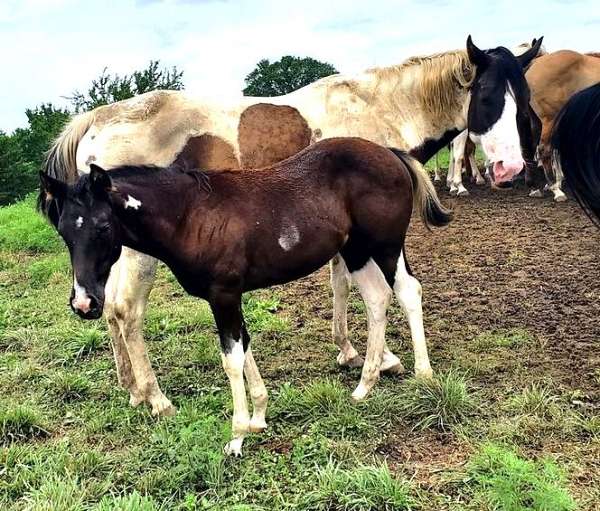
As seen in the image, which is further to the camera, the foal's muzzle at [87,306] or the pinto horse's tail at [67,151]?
the pinto horse's tail at [67,151]

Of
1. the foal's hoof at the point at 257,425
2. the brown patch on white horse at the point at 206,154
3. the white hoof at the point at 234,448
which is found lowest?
the foal's hoof at the point at 257,425

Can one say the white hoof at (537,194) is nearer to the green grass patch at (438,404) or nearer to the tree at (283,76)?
the green grass patch at (438,404)

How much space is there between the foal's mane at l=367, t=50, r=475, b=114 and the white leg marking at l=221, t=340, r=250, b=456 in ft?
8.47

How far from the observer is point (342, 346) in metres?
4.61

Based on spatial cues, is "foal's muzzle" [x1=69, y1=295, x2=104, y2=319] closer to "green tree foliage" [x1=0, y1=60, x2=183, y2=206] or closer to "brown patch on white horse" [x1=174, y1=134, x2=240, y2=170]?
"brown patch on white horse" [x1=174, y1=134, x2=240, y2=170]

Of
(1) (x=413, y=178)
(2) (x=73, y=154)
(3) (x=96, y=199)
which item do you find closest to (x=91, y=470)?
(3) (x=96, y=199)

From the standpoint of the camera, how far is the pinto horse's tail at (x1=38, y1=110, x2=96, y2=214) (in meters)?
4.39

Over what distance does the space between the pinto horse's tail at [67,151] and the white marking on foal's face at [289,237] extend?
1.80 metres

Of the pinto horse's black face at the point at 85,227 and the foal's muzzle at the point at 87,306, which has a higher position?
the pinto horse's black face at the point at 85,227

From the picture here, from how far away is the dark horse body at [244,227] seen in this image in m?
3.08

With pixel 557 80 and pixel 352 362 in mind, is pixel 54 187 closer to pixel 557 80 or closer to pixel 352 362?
pixel 352 362

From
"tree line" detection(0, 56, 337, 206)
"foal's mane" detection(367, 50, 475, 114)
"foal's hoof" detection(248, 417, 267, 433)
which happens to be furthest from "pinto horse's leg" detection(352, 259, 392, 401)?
"tree line" detection(0, 56, 337, 206)

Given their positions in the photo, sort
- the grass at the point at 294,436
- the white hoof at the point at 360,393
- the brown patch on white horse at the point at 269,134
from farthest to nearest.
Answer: the brown patch on white horse at the point at 269,134 → the white hoof at the point at 360,393 → the grass at the point at 294,436

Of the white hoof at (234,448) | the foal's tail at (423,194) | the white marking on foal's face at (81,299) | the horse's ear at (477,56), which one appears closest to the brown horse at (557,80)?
the horse's ear at (477,56)
